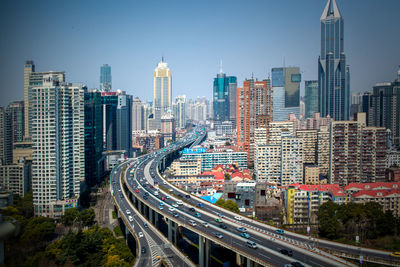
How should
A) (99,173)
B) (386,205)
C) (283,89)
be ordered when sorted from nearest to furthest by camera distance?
(386,205) < (99,173) < (283,89)

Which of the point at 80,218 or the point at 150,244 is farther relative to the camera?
the point at 80,218

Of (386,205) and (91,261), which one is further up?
(386,205)

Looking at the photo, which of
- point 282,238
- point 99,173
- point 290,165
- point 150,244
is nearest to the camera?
point 282,238

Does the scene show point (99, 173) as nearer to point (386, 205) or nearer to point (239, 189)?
point (239, 189)

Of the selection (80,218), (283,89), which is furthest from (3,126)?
(283,89)

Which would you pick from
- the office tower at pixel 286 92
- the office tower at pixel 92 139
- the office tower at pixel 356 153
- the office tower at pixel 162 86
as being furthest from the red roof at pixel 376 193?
the office tower at pixel 162 86

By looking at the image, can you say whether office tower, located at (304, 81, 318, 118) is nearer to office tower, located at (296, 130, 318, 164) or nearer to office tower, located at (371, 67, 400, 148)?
office tower, located at (371, 67, 400, 148)

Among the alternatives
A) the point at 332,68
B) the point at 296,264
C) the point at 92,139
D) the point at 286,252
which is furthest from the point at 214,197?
the point at 332,68
